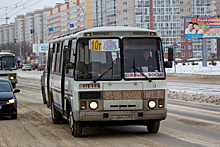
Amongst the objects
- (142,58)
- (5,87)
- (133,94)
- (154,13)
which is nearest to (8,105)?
(5,87)

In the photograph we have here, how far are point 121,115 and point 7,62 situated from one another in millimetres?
23711

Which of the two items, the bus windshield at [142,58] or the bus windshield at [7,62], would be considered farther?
the bus windshield at [7,62]

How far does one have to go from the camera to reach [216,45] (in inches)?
5920

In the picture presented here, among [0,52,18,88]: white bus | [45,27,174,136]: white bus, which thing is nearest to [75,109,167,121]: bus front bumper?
[45,27,174,136]: white bus

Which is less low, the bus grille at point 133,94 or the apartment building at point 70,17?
the apartment building at point 70,17

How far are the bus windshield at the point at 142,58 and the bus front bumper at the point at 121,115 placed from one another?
0.76 m

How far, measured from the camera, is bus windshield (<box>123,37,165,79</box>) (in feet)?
28.4

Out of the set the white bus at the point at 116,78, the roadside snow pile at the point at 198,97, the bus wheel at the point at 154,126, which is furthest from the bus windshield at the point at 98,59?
the roadside snow pile at the point at 198,97

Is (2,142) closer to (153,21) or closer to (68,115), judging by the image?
(68,115)

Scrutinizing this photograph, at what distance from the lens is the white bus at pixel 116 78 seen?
848 cm

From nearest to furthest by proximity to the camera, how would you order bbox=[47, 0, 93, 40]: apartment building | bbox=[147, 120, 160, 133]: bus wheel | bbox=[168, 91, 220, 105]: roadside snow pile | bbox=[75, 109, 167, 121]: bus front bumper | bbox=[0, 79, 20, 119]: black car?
bbox=[75, 109, 167, 121]: bus front bumper < bbox=[147, 120, 160, 133]: bus wheel < bbox=[0, 79, 20, 119]: black car < bbox=[168, 91, 220, 105]: roadside snow pile < bbox=[47, 0, 93, 40]: apartment building

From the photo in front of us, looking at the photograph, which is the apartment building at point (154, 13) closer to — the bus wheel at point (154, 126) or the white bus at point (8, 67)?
the white bus at point (8, 67)

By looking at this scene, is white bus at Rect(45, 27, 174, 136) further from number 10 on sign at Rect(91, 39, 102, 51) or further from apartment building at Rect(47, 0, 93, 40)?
apartment building at Rect(47, 0, 93, 40)

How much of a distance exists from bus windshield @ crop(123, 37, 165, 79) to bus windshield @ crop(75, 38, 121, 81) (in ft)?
0.65
